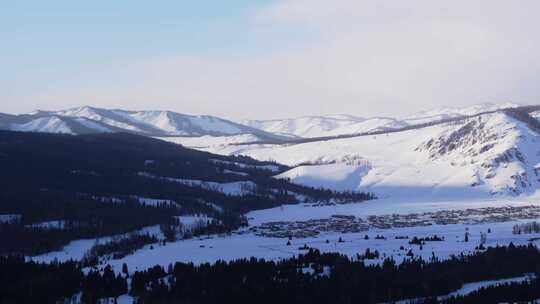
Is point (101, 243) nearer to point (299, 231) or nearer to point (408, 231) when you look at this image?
Result: point (299, 231)

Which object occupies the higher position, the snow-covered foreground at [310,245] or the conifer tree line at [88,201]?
the conifer tree line at [88,201]

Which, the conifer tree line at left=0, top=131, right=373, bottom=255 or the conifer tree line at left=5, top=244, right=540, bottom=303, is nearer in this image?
the conifer tree line at left=5, top=244, right=540, bottom=303

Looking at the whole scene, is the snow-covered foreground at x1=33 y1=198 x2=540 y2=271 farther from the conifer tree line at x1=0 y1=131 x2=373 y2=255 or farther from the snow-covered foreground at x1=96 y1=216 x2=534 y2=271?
the conifer tree line at x1=0 y1=131 x2=373 y2=255

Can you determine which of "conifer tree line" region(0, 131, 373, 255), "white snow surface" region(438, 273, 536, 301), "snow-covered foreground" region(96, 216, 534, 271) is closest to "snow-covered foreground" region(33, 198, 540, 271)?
"snow-covered foreground" region(96, 216, 534, 271)

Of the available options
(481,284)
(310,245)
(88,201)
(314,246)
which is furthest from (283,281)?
(88,201)

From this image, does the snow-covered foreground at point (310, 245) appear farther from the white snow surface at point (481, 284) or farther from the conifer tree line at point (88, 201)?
the white snow surface at point (481, 284)

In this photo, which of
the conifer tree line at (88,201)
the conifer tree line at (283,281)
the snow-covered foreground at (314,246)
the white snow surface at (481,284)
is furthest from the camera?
the conifer tree line at (88,201)

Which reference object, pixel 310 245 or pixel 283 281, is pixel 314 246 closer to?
pixel 310 245

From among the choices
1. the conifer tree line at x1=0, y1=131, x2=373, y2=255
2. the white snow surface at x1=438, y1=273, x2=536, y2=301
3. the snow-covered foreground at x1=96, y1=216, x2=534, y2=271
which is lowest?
the white snow surface at x1=438, y1=273, x2=536, y2=301

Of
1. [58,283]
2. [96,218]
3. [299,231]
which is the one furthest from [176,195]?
[58,283]

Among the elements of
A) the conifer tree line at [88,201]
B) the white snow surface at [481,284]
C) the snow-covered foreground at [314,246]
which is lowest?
the white snow surface at [481,284]

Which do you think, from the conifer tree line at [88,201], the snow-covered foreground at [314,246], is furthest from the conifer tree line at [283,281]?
the conifer tree line at [88,201]
